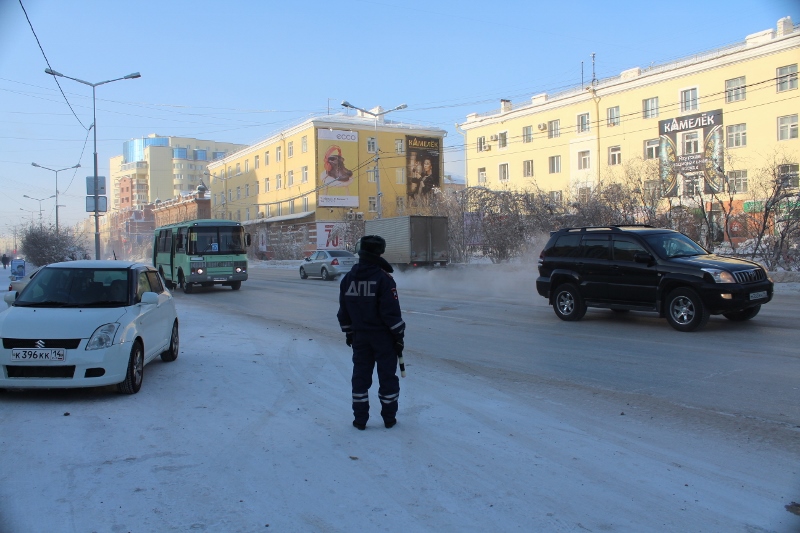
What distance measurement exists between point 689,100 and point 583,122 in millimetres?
8459

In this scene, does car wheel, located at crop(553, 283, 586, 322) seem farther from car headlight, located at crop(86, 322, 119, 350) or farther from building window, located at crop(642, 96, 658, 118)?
building window, located at crop(642, 96, 658, 118)

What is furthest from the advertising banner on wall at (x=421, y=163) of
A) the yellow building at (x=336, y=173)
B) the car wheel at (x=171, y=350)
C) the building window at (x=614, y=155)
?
the car wheel at (x=171, y=350)

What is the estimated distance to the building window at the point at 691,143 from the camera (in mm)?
39938

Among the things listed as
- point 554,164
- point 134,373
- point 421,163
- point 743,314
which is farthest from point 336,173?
point 134,373

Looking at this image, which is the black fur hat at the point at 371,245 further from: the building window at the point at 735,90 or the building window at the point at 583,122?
the building window at the point at 583,122

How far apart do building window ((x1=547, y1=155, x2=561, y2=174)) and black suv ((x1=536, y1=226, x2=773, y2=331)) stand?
38.1 meters

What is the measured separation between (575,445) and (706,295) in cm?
672

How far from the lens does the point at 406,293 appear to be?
72.4 ft

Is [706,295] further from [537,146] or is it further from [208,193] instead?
[208,193]

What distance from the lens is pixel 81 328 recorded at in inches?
259

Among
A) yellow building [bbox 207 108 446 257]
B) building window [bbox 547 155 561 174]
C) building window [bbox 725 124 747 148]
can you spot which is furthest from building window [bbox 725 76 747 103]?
yellow building [bbox 207 108 446 257]

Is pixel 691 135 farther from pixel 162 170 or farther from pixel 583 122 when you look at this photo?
pixel 162 170

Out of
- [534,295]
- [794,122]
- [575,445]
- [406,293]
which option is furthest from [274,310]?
[794,122]

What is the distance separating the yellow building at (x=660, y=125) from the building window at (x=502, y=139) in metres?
0.09
